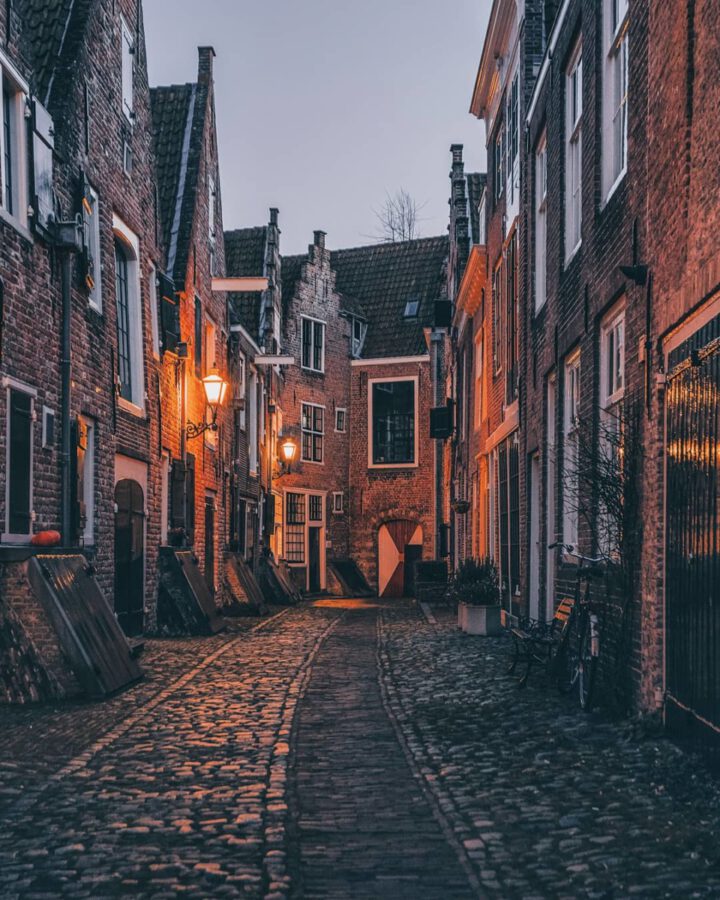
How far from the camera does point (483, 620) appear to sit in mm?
15727

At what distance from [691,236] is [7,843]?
16.5 feet

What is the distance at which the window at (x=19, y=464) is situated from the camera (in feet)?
33.3

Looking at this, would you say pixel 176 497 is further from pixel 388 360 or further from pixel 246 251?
pixel 388 360

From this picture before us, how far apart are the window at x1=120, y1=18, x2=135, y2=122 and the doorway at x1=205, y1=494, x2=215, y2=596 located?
7.68 metres

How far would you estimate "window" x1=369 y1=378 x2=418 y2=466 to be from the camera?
34656 mm

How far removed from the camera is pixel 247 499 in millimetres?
25203

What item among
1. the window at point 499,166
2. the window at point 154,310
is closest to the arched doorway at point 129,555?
the window at point 154,310

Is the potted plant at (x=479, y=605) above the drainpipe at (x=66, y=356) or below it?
below

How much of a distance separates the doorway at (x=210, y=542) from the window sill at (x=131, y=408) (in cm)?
546

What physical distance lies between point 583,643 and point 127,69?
34.1 feet

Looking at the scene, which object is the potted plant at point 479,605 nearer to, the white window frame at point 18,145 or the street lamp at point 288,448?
the white window frame at point 18,145

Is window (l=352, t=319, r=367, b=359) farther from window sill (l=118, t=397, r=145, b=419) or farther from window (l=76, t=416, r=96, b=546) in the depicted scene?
window (l=76, t=416, r=96, b=546)

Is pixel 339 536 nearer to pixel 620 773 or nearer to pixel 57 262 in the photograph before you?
pixel 57 262

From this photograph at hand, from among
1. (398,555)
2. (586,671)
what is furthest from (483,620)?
(398,555)
